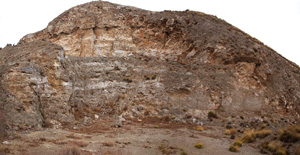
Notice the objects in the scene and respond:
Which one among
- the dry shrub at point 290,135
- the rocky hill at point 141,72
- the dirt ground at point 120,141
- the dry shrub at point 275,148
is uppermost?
the rocky hill at point 141,72

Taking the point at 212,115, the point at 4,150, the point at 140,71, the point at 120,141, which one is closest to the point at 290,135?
the point at 120,141

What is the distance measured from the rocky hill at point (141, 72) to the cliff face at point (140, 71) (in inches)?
3.8

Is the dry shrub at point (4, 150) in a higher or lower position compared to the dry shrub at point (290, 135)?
lower

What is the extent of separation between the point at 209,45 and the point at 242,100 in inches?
286

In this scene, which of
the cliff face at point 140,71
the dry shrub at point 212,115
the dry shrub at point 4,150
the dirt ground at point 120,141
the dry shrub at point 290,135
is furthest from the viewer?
the dry shrub at point 212,115

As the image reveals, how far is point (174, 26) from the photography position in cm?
3262

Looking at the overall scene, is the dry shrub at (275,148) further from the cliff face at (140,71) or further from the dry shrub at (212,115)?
the cliff face at (140,71)

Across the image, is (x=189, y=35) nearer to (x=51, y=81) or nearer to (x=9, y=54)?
(x=51, y=81)

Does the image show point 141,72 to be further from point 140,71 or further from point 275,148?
point 275,148

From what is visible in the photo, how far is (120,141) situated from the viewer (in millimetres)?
15281

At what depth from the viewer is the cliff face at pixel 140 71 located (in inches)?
824

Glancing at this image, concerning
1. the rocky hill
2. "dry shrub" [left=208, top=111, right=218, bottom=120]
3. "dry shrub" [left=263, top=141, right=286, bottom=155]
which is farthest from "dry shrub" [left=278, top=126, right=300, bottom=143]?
"dry shrub" [left=208, top=111, right=218, bottom=120]

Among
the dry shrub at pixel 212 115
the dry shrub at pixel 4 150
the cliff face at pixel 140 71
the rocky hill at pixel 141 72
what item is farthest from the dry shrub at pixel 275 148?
the dry shrub at pixel 4 150

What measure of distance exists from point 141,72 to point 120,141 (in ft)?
43.8
